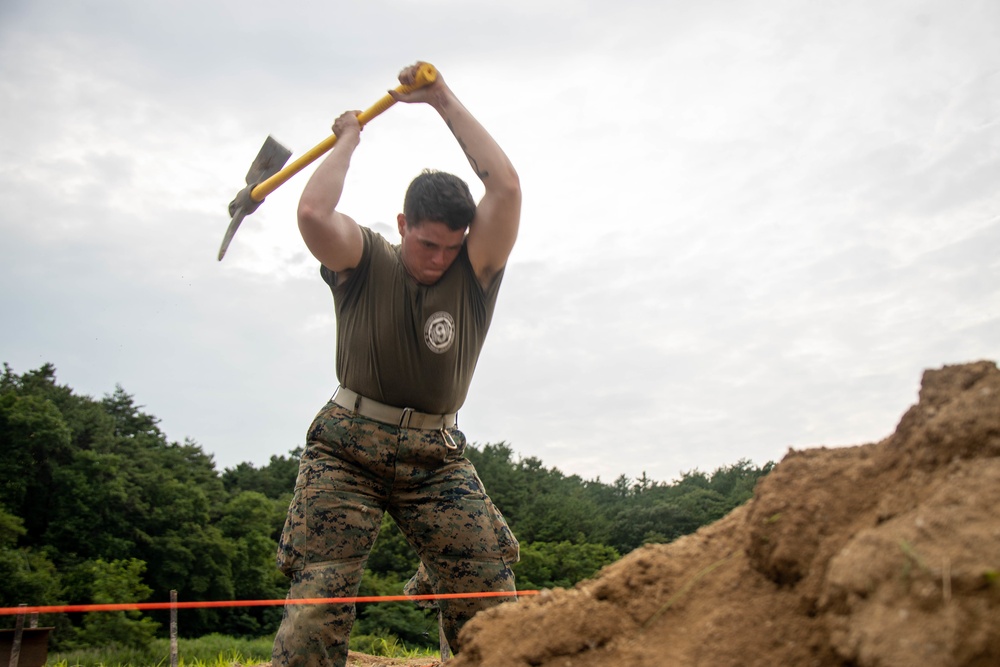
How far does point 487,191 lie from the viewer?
353 centimetres

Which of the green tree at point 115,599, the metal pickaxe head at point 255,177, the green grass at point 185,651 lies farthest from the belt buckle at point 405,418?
the green tree at point 115,599

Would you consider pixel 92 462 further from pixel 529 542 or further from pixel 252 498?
pixel 529 542

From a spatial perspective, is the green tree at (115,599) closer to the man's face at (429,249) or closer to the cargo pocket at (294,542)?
the cargo pocket at (294,542)

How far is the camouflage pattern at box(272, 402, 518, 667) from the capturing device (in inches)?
122

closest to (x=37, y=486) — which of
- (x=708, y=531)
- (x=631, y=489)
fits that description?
(x=631, y=489)

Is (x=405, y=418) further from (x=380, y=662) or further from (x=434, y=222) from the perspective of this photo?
(x=380, y=662)

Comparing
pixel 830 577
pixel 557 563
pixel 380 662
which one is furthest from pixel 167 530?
pixel 830 577

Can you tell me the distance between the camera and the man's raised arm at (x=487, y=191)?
3488mm

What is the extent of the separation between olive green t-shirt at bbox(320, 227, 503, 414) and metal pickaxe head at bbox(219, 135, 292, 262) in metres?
1.33

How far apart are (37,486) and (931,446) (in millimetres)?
23825

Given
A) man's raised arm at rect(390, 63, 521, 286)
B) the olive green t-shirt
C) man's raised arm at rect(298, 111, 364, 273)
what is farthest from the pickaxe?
the olive green t-shirt

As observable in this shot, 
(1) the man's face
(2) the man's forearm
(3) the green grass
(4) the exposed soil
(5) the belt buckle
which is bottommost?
(3) the green grass

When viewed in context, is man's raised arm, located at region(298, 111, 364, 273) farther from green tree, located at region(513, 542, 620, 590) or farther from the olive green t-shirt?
green tree, located at region(513, 542, 620, 590)

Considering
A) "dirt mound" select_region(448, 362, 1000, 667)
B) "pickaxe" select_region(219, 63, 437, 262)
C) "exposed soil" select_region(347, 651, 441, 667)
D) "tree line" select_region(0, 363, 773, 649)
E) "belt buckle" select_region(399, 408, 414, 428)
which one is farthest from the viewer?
"tree line" select_region(0, 363, 773, 649)
